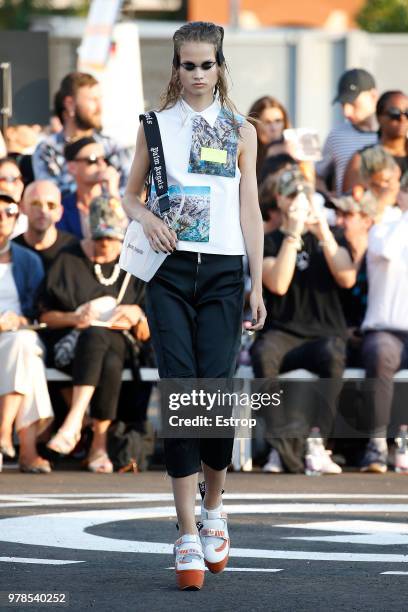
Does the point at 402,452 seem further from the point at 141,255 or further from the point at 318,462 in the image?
the point at 141,255

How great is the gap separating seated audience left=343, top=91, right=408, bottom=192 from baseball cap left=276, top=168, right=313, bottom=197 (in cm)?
111

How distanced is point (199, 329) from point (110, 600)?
1.12 m

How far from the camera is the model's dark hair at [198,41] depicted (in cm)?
633

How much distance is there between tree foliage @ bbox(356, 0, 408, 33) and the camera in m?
49.8

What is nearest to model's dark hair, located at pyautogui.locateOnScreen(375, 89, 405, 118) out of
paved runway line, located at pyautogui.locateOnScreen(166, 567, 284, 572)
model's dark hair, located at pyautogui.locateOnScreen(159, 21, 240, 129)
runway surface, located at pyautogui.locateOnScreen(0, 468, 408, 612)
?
runway surface, located at pyautogui.locateOnScreen(0, 468, 408, 612)

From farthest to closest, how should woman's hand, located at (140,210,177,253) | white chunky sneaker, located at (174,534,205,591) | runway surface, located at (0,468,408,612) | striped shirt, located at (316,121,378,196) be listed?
striped shirt, located at (316,121,378,196)
woman's hand, located at (140,210,177,253)
white chunky sneaker, located at (174,534,205,591)
runway surface, located at (0,468,408,612)

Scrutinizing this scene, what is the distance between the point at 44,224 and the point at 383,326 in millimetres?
2369

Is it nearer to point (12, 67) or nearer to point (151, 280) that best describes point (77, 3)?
point (12, 67)

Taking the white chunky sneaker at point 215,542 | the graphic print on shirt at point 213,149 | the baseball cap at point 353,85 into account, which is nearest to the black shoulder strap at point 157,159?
the graphic print on shirt at point 213,149

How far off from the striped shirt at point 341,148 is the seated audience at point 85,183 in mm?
1814

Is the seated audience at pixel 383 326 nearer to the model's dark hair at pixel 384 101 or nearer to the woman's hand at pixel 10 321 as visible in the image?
the model's dark hair at pixel 384 101

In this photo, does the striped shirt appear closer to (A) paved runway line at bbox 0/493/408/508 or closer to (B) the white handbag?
(A) paved runway line at bbox 0/493/408/508

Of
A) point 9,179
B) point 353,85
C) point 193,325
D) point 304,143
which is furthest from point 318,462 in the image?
point 193,325

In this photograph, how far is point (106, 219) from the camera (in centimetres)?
1091
